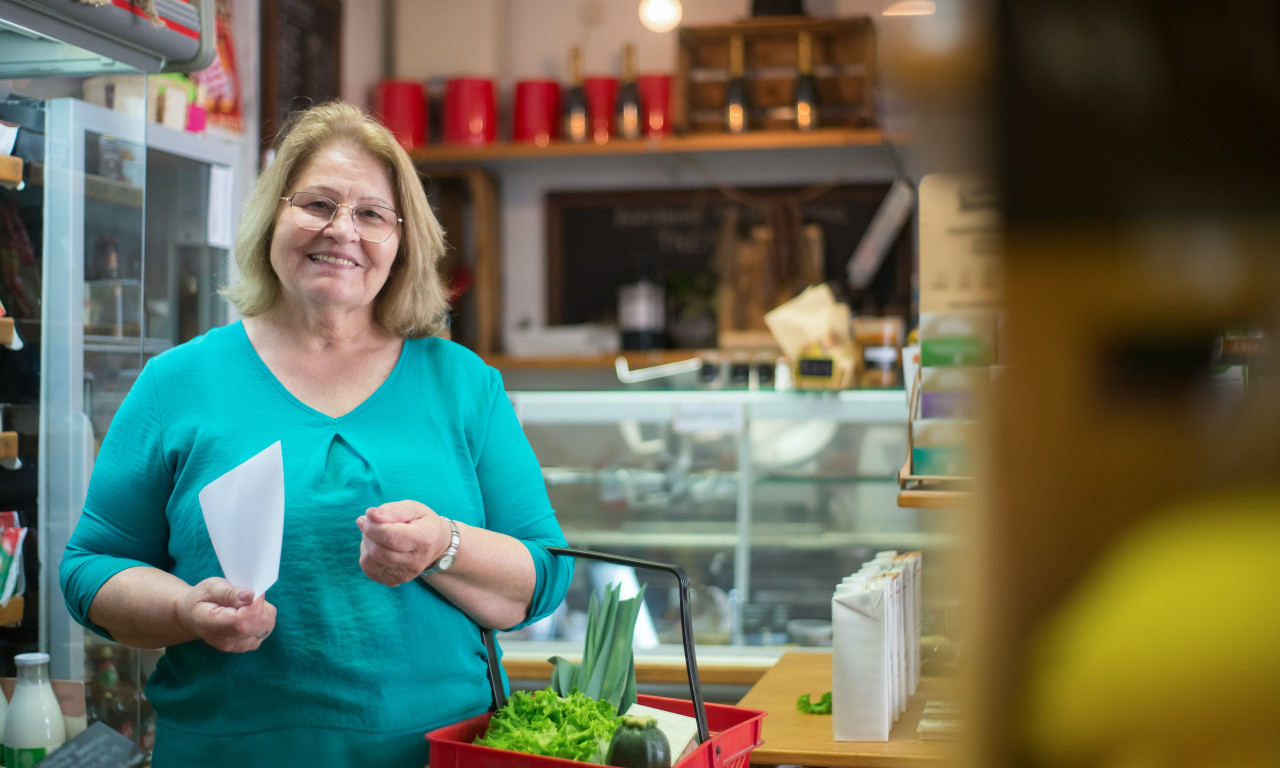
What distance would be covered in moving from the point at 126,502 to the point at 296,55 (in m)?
3.35

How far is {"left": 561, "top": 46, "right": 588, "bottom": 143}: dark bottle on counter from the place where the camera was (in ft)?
15.5

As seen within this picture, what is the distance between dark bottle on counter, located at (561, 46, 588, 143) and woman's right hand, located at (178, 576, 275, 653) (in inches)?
144

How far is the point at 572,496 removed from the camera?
11.0 feet

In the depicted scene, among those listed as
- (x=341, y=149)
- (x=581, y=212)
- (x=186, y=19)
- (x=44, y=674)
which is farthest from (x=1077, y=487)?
(x=581, y=212)

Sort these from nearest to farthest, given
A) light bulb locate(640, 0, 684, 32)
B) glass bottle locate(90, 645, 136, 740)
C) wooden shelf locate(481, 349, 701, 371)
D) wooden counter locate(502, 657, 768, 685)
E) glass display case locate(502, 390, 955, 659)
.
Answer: glass bottle locate(90, 645, 136, 740), wooden counter locate(502, 657, 768, 685), glass display case locate(502, 390, 955, 659), light bulb locate(640, 0, 684, 32), wooden shelf locate(481, 349, 701, 371)

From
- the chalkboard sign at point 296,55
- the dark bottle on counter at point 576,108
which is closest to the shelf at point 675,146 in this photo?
the dark bottle on counter at point 576,108

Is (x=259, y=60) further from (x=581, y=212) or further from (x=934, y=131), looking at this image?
(x=934, y=131)

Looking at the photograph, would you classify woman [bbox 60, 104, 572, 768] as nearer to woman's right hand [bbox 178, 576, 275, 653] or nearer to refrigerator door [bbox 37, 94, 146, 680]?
woman's right hand [bbox 178, 576, 275, 653]

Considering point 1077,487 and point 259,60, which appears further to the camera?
point 259,60

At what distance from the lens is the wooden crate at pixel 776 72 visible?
4555 millimetres

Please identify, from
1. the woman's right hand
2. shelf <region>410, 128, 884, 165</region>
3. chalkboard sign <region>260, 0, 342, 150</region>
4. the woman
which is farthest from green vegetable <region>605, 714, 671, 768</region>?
shelf <region>410, 128, 884, 165</region>

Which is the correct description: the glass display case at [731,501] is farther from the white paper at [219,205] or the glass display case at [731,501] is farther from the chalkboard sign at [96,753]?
the chalkboard sign at [96,753]

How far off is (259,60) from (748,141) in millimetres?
1899

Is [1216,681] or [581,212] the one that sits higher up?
[581,212]
